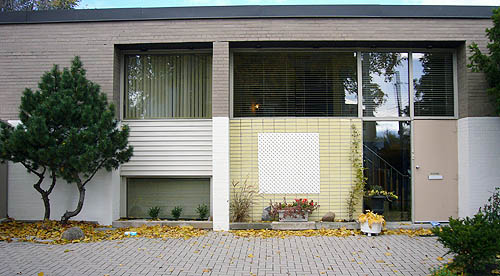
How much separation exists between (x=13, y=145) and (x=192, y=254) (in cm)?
414

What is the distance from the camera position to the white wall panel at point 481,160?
27.8 ft

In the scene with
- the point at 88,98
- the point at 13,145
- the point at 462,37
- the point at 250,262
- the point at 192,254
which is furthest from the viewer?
the point at 462,37

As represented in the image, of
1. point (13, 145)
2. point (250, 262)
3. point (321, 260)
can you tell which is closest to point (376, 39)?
point (321, 260)

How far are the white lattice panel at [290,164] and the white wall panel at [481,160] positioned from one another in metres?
3.30

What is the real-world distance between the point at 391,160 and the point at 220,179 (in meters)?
4.02

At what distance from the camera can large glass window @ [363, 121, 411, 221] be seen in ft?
29.3

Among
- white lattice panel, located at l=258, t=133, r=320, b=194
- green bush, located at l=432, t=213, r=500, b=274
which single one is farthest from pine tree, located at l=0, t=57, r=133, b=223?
green bush, located at l=432, t=213, r=500, b=274

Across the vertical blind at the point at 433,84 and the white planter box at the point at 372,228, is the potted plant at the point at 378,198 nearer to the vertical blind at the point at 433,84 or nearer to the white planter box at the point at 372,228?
the white planter box at the point at 372,228

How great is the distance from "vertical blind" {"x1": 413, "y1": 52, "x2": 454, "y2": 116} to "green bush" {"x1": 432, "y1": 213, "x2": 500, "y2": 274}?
173 inches

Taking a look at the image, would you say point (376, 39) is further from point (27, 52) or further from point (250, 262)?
point (27, 52)

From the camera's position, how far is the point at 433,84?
9117 mm

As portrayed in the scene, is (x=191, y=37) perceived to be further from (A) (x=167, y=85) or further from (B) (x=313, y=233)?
(B) (x=313, y=233)

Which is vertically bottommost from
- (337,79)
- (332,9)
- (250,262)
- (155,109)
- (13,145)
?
(250,262)

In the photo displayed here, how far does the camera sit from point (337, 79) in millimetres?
9203
